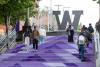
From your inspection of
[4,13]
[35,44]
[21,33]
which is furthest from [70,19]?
[35,44]

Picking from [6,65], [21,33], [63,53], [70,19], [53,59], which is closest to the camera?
[6,65]

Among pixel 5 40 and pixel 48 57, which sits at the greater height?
pixel 5 40

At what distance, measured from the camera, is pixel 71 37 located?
33.8 m

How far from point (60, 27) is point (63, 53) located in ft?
96.3

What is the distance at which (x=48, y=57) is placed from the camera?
25547 millimetres

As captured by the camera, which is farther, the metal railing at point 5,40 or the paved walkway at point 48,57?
the metal railing at point 5,40

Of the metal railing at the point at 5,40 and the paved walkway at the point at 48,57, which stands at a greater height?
the metal railing at the point at 5,40

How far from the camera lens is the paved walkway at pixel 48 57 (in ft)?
73.3

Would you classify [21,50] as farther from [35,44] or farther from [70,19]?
[70,19]

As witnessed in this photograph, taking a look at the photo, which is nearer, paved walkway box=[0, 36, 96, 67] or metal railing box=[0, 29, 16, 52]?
paved walkway box=[0, 36, 96, 67]

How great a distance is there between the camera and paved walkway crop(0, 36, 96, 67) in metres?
22.3

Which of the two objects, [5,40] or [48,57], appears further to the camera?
[5,40]

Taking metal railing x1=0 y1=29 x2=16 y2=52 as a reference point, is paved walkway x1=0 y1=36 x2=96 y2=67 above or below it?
below

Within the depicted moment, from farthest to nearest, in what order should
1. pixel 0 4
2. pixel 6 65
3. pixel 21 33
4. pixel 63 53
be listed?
1. pixel 21 33
2. pixel 0 4
3. pixel 63 53
4. pixel 6 65
